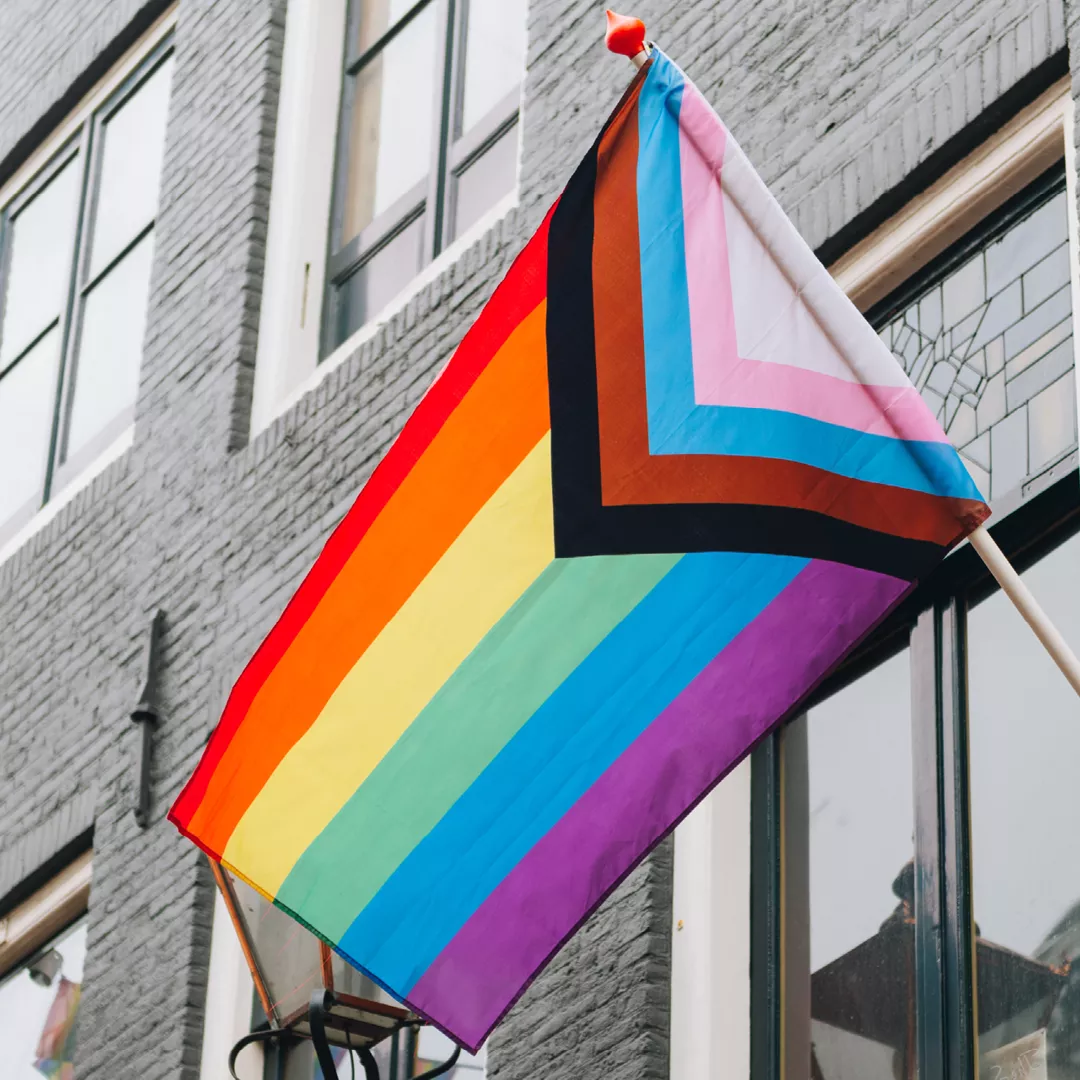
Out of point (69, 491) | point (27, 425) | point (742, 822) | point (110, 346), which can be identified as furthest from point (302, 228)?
point (742, 822)

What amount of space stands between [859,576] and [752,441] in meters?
0.34

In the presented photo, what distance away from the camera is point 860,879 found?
18.9 ft

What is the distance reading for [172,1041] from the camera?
25.2 ft

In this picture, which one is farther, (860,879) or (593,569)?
(860,879)

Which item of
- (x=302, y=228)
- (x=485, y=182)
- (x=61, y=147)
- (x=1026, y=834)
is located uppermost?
(x=61, y=147)

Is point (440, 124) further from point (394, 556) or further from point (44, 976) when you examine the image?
point (394, 556)

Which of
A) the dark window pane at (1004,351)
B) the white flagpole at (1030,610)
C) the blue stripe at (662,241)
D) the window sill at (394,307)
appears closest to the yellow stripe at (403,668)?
the blue stripe at (662,241)

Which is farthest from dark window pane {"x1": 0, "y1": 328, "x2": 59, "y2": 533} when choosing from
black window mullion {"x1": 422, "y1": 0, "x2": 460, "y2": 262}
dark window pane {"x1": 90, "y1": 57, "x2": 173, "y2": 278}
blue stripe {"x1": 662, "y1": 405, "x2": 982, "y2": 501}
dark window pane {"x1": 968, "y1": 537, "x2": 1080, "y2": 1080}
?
blue stripe {"x1": 662, "y1": 405, "x2": 982, "y2": 501}

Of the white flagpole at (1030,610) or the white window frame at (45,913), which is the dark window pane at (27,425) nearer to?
the white window frame at (45,913)

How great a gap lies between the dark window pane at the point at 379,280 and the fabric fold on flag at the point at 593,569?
12.1 feet

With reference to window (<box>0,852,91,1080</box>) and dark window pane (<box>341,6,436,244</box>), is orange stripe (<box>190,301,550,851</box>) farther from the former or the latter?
dark window pane (<box>341,6,436,244</box>)

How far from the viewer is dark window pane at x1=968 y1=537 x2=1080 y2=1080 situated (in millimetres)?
5152

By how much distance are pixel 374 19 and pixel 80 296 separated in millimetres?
2094

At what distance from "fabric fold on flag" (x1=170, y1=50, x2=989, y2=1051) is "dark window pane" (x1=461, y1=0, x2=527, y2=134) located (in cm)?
378
